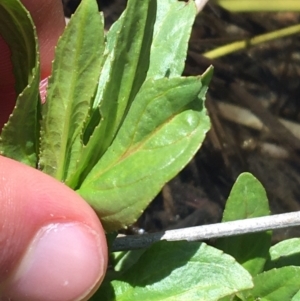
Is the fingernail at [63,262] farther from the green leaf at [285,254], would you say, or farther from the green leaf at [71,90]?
the green leaf at [285,254]

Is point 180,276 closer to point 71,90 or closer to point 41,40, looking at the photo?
point 71,90

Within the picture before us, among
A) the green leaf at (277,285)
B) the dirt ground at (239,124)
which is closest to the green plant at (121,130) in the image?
the green leaf at (277,285)

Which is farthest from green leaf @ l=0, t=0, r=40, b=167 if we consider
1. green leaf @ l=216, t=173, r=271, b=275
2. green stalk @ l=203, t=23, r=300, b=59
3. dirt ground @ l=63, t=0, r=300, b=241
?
green stalk @ l=203, t=23, r=300, b=59

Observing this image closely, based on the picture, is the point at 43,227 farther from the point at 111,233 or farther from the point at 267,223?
the point at 267,223

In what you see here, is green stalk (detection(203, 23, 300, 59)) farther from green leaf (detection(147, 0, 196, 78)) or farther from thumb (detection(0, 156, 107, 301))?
thumb (detection(0, 156, 107, 301))

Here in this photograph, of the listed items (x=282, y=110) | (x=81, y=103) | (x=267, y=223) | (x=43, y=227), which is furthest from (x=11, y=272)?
(x=282, y=110)

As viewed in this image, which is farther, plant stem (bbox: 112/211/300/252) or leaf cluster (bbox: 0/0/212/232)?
plant stem (bbox: 112/211/300/252)
